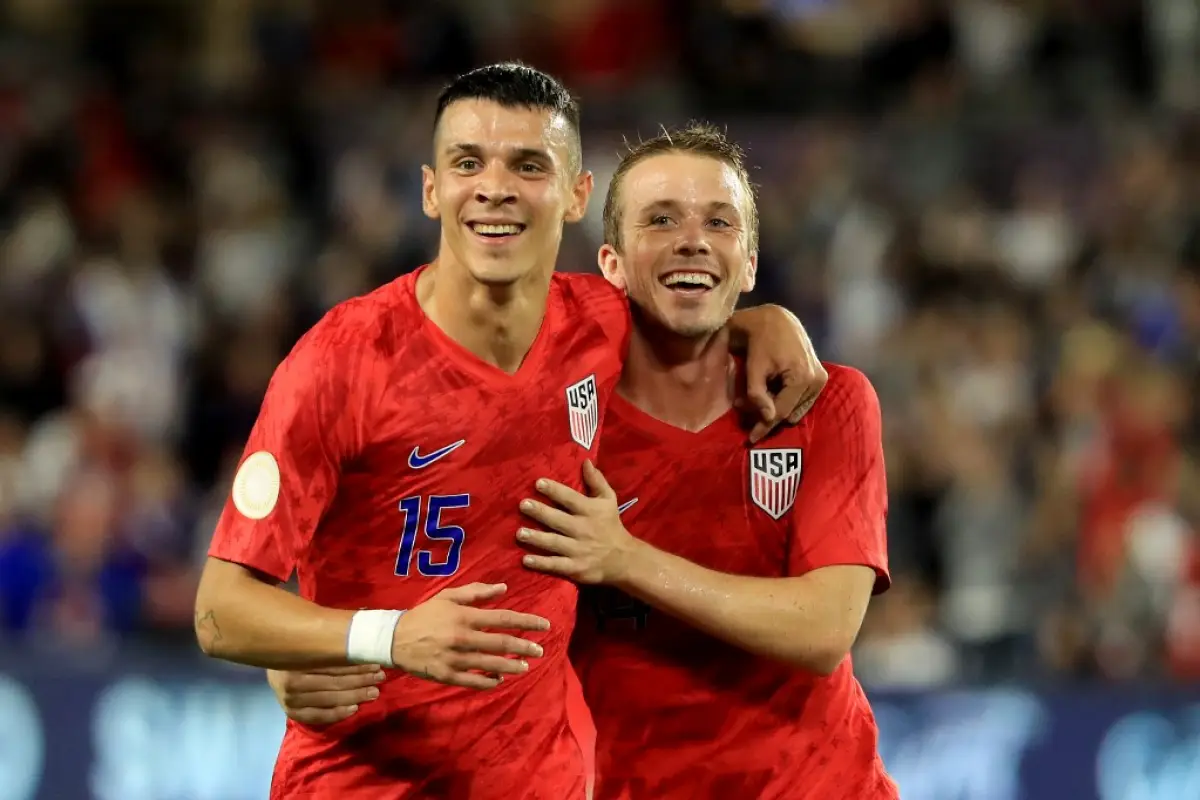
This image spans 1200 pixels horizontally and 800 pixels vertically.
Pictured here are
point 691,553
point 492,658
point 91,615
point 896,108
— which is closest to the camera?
point 492,658

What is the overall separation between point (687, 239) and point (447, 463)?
0.85 metres

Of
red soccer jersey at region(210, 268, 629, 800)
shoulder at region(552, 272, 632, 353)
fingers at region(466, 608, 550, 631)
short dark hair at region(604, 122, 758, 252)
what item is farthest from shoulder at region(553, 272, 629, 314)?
fingers at region(466, 608, 550, 631)

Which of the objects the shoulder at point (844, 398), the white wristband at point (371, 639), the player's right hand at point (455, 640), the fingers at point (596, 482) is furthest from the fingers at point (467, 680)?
the shoulder at point (844, 398)

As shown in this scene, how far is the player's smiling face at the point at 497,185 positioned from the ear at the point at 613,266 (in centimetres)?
46

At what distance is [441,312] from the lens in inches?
172

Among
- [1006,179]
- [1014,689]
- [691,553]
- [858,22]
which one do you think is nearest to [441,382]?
[691,553]

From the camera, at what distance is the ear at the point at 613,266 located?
487 centimetres

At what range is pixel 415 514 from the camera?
4254 millimetres

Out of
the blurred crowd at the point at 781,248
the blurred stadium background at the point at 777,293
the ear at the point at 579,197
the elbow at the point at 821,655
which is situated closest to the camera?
the elbow at the point at 821,655

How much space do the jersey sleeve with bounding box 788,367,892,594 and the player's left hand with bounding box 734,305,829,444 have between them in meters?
0.07

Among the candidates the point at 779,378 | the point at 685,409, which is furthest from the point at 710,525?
the point at 779,378

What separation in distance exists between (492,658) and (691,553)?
0.92 metres

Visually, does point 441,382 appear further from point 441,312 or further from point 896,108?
point 896,108

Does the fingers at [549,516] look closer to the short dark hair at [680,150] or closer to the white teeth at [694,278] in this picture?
the white teeth at [694,278]
